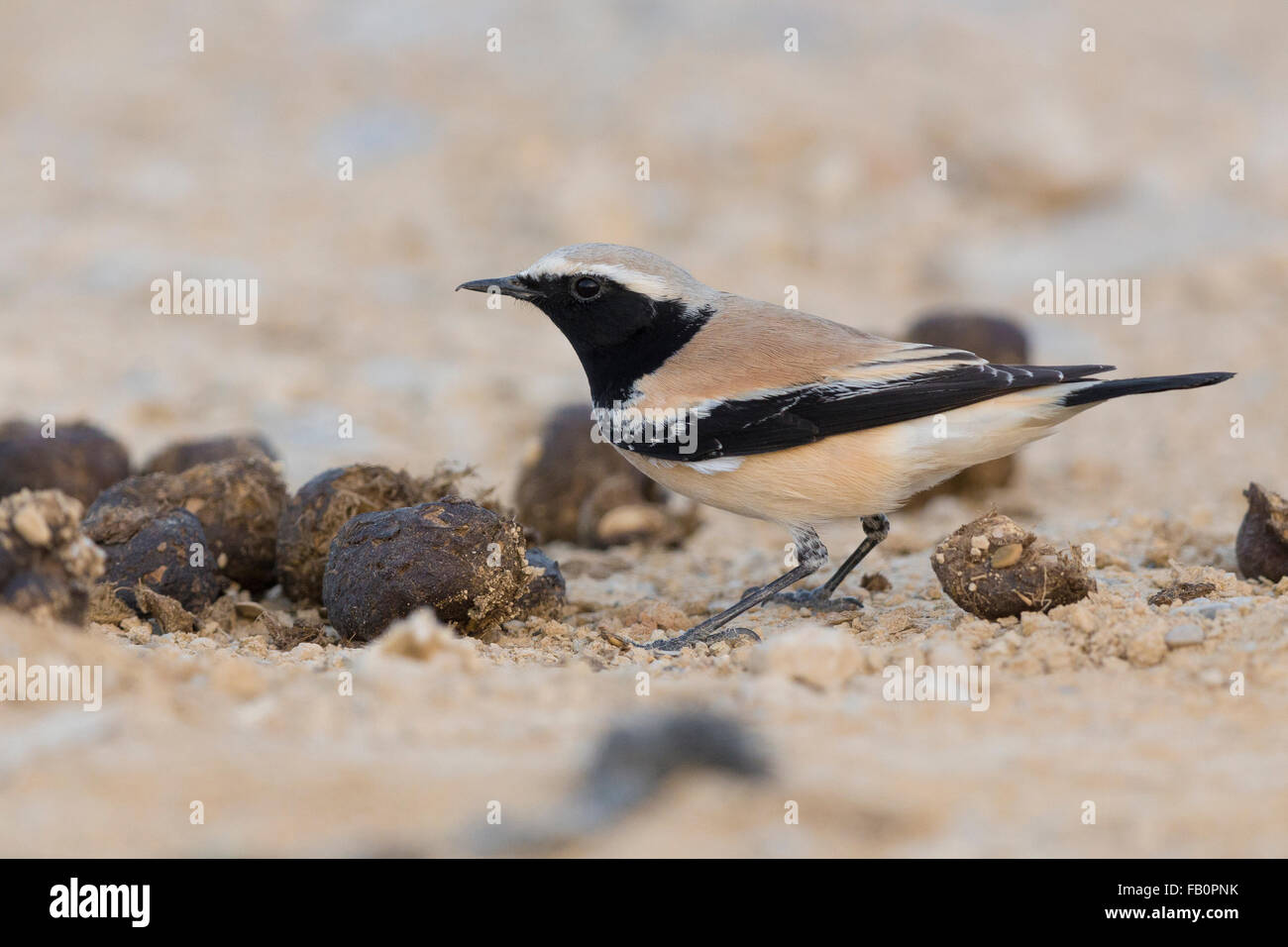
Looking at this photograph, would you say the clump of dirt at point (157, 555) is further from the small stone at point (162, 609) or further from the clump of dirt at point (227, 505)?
the clump of dirt at point (227, 505)

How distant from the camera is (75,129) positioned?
15305mm

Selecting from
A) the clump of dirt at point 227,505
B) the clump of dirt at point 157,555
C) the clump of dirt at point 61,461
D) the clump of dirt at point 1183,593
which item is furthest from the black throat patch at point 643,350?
the clump of dirt at point 61,461

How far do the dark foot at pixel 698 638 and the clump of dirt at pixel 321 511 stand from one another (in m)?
1.32

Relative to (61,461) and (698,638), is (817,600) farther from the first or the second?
(61,461)

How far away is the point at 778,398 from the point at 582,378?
17.2ft

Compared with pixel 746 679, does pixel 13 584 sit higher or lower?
higher

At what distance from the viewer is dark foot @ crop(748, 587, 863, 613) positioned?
593cm

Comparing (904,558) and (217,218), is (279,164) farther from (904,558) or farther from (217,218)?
(904,558)

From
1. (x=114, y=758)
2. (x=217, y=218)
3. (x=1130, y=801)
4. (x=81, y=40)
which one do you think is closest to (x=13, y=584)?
(x=114, y=758)

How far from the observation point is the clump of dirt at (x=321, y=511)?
5652 millimetres

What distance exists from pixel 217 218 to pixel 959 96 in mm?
8347

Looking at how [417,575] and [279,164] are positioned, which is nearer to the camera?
[417,575]

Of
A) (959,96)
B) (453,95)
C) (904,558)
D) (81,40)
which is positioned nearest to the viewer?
(904,558)
